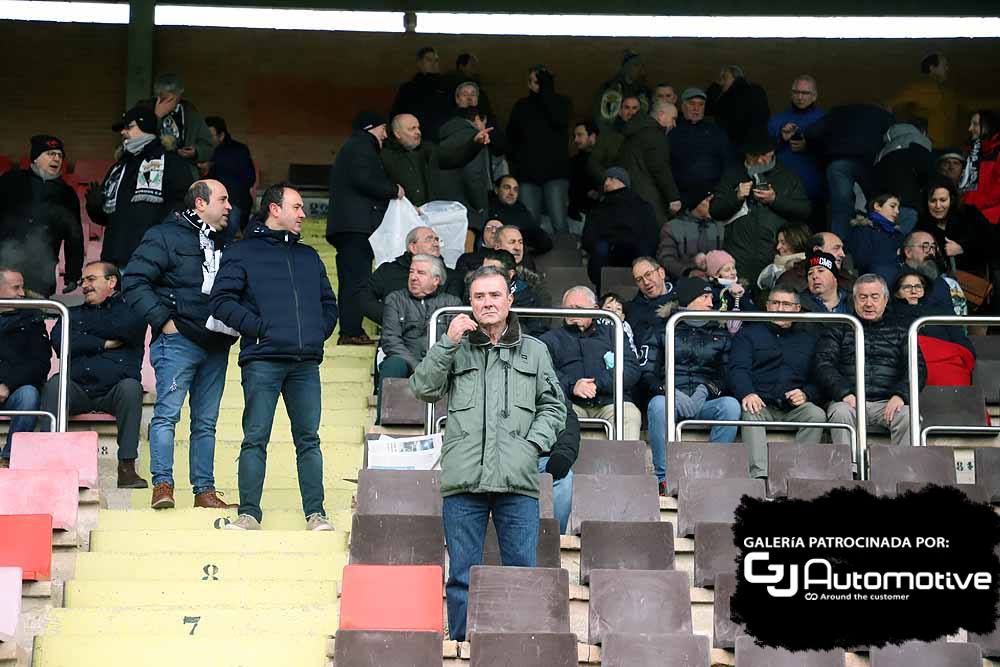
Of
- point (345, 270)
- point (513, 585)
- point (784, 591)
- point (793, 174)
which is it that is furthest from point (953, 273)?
point (513, 585)

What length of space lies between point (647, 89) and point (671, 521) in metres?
6.43

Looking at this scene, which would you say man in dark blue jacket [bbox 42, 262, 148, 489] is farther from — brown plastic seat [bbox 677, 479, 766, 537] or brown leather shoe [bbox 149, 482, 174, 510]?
brown plastic seat [bbox 677, 479, 766, 537]

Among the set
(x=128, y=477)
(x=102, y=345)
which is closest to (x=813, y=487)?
(x=128, y=477)

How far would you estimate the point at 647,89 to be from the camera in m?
14.1

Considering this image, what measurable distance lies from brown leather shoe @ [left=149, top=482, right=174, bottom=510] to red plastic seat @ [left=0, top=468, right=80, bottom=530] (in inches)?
17.9

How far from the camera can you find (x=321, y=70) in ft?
51.9

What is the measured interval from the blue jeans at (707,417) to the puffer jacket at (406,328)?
48.7 inches

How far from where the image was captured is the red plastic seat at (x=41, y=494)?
25.5ft

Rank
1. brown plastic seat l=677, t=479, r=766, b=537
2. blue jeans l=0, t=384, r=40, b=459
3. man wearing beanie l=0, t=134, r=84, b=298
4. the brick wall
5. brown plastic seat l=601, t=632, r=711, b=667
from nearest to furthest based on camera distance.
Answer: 1. brown plastic seat l=601, t=632, r=711, b=667
2. brown plastic seat l=677, t=479, r=766, b=537
3. blue jeans l=0, t=384, r=40, b=459
4. man wearing beanie l=0, t=134, r=84, b=298
5. the brick wall

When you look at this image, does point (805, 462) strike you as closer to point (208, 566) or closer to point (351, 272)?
point (208, 566)

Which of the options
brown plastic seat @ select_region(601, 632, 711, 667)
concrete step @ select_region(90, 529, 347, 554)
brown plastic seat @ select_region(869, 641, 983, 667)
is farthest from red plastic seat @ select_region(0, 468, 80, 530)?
brown plastic seat @ select_region(869, 641, 983, 667)

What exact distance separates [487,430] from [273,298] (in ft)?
4.76

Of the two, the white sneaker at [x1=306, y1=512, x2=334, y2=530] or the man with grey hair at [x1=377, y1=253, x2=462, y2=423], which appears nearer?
the white sneaker at [x1=306, y1=512, x2=334, y2=530]

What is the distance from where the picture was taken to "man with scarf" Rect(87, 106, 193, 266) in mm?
10883
